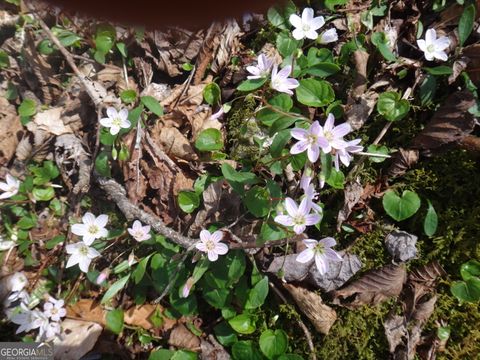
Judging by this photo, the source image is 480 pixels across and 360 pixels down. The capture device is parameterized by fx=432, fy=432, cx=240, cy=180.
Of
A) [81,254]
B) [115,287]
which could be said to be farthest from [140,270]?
[81,254]

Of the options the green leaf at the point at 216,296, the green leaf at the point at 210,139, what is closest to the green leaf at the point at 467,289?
the green leaf at the point at 216,296

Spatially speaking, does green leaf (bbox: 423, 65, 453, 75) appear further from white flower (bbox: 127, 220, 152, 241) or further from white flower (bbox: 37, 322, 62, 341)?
white flower (bbox: 37, 322, 62, 341)

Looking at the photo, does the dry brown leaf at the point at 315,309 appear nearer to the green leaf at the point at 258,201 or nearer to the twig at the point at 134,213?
the green leaf at the point at 258,201

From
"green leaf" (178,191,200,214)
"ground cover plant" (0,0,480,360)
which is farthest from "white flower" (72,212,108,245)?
"green leaf" (178,191,200,214)

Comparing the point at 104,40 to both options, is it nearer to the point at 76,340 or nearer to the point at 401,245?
the point at 76,340

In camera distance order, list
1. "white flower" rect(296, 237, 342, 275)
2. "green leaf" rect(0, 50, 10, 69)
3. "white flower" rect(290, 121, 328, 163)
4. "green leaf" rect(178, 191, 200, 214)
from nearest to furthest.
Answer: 1. "white flower" rect(290, 121, 328, 163)
2. "white flower" rect(296, 237, 342, 275)
3. "green leaf" rect(178, 191, 200, 214)
4. "green leaf" rect(0, 50, 10, 69)
